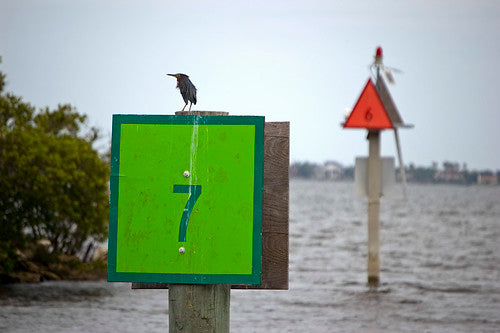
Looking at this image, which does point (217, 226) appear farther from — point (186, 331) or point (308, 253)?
point (308, 253)

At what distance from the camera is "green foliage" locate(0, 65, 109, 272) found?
1560 centimetres

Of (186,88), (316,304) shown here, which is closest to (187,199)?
(186,88)

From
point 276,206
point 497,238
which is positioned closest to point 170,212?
point 276,206

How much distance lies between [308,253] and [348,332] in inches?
630

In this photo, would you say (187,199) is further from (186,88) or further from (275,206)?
(186,88)

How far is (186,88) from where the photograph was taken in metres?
4.21

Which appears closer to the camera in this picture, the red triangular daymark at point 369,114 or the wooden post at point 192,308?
the wooden post at point 192,308

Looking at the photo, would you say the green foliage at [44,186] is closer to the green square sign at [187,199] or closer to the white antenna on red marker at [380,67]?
the white antenna on red marker at [380,67]

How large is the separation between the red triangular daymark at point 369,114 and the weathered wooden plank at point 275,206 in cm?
1138

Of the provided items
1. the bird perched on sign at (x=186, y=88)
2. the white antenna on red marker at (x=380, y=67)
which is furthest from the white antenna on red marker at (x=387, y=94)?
the bird perched on sign at (x=186, y=88)

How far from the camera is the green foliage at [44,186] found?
614 inches

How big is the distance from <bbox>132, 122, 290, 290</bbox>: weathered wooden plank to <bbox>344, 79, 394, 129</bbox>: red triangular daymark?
37.3 feet

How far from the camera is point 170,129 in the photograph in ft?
11.5

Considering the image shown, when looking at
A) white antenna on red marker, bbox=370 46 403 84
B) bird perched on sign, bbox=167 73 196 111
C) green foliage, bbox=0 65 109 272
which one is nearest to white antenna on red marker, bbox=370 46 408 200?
white antenna on red marker, bbox=370 46 403 84
